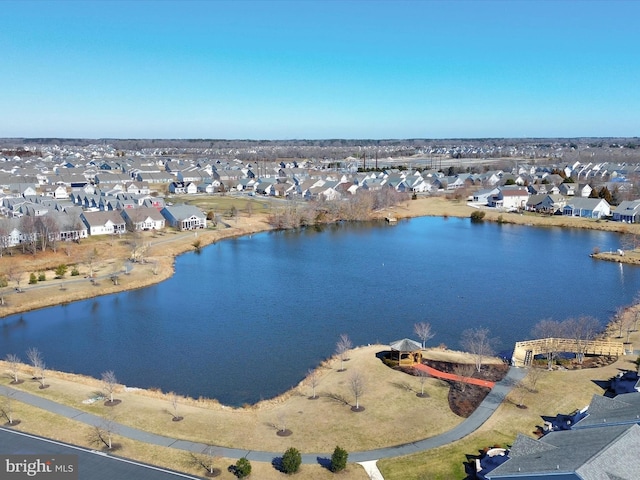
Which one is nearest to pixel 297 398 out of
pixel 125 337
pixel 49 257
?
pixel 125 337

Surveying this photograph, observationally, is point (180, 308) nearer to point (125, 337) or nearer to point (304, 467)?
point (125, 337)

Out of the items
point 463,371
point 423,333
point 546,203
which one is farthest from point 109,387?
point 546,203

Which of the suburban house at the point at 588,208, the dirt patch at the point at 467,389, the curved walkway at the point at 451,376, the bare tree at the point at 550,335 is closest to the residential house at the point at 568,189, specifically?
the suburban house at the point at 588,208

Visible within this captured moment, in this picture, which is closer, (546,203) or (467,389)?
(467,389)

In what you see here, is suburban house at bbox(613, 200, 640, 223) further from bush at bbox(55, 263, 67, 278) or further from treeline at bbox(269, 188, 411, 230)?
bush at bbox(55, 263, 67, 278)

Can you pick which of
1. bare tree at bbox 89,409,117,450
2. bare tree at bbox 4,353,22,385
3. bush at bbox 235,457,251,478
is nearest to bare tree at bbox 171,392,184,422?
bare tree at bbox 89,409,117,450

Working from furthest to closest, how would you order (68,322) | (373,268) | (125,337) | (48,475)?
(373,268) → (68,322) → (125,337) → (48,475)

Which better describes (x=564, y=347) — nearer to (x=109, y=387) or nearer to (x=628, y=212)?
(x=109, y=387)
